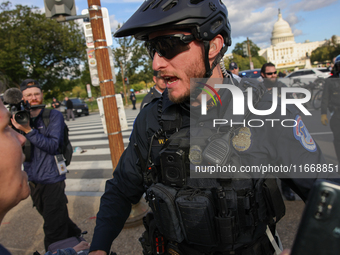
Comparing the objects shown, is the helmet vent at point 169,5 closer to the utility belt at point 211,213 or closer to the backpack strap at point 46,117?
the utility belt at point 211,213

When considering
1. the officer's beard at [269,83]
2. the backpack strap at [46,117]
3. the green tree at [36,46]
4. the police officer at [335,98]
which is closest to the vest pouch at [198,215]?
the backpack strap at [46,117]

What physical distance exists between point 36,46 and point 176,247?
28.9 metres

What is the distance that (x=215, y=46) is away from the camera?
70.6 inches

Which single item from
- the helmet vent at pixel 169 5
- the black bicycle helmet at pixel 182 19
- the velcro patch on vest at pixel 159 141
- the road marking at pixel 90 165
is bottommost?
the road marking at pixel 90 165

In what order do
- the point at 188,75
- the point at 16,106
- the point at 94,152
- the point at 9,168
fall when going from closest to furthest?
the point at 9,168 < the point at 188,75 < the point at 16,106 < the point at 94,152

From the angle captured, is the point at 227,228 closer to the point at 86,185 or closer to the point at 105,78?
the point at 105,78

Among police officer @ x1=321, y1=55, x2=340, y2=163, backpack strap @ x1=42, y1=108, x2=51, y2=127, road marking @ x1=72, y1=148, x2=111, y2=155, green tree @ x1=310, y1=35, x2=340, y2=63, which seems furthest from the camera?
green tree @ x1=310, y1=35, x2=340, y2=63

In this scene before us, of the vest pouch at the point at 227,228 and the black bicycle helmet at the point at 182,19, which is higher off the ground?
the black bicycle helmet at the point at 182,19

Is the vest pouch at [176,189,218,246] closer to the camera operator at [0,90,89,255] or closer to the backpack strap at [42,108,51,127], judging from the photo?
the camera operator at [0,90,89,255]

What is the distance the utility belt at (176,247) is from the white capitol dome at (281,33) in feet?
433

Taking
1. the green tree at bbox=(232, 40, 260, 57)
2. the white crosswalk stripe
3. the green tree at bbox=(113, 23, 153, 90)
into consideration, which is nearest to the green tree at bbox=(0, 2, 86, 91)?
the green tree at bbox=(113, 23, 153, 90)

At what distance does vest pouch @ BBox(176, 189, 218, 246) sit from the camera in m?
1.35

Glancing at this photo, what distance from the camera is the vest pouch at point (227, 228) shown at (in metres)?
1.34

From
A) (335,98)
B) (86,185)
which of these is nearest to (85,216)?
(86,185)
